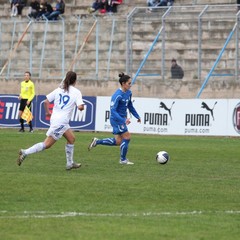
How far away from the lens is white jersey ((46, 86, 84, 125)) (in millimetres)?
19891

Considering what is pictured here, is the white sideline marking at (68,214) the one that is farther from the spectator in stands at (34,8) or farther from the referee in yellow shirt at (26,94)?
the spectator in stands at (34,8)

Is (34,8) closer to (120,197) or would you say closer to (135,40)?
(135,40)

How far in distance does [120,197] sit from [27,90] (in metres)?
22.3

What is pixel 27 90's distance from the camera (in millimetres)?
37281

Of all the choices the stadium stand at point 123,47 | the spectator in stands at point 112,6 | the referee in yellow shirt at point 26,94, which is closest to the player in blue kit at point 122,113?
the referee in yellow shirt at point 26,94

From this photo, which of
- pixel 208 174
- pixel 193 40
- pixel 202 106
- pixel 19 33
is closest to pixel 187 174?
pixel 208 174

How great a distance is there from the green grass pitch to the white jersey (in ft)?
3.49

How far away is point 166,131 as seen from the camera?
35.1m

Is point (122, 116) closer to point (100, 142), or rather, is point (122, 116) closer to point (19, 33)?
point (100, 142)

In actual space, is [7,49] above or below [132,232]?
above

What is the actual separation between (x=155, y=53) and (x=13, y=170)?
20.9 m

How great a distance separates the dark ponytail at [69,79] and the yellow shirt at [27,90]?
685 inches

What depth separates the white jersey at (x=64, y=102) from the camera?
1989cm

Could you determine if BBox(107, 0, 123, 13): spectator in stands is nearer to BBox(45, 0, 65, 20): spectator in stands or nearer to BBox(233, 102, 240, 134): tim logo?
BBox(45, 0, 65, 20): spectator in stands
